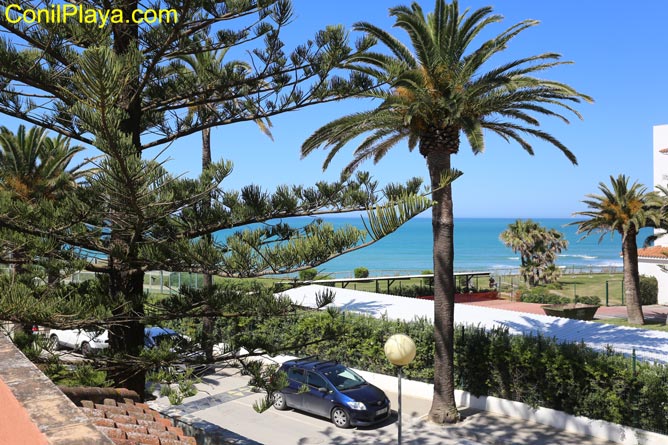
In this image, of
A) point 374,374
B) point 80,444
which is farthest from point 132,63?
point 374,374

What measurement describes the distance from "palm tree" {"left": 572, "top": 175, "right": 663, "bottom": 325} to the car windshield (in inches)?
668

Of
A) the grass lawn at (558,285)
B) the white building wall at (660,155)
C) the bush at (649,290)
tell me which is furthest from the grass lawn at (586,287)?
the white building wall at (660,155)

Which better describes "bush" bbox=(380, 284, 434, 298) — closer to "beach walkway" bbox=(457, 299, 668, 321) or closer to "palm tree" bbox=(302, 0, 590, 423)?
"beach walkway" bbox=(457, 299, 668, 321)

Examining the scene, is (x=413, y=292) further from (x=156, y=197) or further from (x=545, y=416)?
(x=156, y=197)

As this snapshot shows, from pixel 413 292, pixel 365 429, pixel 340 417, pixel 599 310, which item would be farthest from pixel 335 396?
pixel 599 310

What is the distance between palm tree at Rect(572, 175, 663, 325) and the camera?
2464 cm

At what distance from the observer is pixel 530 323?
1683cm

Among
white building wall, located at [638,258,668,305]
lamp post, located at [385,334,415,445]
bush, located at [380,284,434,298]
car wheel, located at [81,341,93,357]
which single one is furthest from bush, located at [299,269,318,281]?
white building wall, located at [638,258,668,305]

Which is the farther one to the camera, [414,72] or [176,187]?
[414,72]

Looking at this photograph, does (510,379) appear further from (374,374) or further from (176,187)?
(176,187)

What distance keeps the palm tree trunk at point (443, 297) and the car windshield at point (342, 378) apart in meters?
1.93

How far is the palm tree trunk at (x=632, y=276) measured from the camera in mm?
24688

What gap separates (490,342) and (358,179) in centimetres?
896

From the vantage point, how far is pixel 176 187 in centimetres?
645
